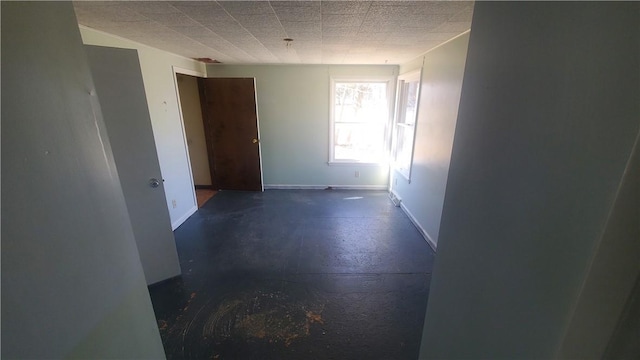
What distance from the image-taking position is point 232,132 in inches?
170

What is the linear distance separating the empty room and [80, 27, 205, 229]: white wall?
0.03 meters

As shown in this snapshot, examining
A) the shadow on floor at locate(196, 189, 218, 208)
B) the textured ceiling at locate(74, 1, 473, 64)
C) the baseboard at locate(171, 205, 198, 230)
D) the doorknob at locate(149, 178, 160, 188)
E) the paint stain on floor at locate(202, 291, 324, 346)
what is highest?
the textured ceiling at locate(74, 1, 473, 64)

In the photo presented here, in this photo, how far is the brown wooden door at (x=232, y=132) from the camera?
4.11 m

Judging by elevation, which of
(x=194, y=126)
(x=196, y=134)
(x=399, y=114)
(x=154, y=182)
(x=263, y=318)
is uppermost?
(x=399, y=114)

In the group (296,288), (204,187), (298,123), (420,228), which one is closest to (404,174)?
(420,228)

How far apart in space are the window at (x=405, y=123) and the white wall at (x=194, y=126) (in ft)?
11.5

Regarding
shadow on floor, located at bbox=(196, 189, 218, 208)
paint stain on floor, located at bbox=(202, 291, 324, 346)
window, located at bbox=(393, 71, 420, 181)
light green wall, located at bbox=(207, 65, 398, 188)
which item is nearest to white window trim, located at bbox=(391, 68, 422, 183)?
window, located at bbox=(393, 71, 420, 181)

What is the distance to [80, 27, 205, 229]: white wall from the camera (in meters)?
2.79

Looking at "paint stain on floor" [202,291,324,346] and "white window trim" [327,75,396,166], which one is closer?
"paint stain on floor" [202,291,324,346]

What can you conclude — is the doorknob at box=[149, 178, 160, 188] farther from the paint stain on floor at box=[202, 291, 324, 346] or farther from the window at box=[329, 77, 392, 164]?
the window at box=[329, 77, 392, 164]

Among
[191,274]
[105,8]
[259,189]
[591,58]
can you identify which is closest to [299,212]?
[259,189]

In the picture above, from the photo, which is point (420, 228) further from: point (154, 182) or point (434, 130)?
point (154, 182)

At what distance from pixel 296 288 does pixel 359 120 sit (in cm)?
322

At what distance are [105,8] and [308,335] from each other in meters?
2.61
